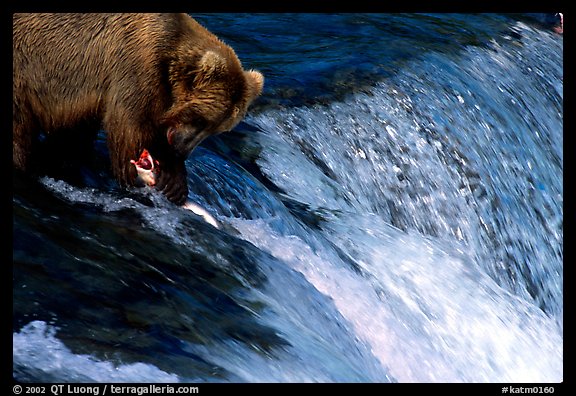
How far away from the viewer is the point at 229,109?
5039mm

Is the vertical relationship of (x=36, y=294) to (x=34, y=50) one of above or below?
below

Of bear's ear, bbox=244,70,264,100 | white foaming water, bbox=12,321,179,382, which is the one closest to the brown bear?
bear's ear, bbox=244,70,264,100

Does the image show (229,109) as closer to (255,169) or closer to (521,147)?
(255,169)

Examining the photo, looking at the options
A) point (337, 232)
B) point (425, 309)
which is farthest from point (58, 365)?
point (337, 232)

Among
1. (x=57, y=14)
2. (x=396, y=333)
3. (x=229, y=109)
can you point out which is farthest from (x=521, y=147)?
(x=57, y=14)

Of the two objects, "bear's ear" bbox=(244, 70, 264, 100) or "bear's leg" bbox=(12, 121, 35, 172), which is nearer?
"bear's leg" bbox=(12, 121, 35, 172)

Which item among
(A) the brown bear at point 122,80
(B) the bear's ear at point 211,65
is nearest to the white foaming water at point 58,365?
(A) the brown bear at point 122,80

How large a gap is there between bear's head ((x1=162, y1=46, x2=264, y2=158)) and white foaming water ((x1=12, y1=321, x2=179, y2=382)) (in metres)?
1.48

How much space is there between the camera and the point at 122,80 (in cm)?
488

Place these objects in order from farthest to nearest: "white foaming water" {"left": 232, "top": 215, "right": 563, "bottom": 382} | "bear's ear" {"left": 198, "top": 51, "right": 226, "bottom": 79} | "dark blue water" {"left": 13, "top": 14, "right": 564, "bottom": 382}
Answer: "white foaming water" {"left": 232, "top": 215, "right": 563, "bottom": 382} → "bear's ear" {"left": 198, "top": 51, "right": 226, "bottom": 79} → "dark blue water" {"left": 13, "top": 14, "right": 564, "bottom": 382}

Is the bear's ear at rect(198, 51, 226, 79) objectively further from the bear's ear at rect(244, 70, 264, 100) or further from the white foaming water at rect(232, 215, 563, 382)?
the white foaming water at rect(232, 215, 563, 382)

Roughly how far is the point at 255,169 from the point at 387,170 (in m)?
1.33

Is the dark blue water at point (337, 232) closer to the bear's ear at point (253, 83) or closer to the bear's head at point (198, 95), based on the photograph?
the bear's head at point (198, 95)

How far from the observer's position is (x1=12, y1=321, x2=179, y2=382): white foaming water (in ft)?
11.5
